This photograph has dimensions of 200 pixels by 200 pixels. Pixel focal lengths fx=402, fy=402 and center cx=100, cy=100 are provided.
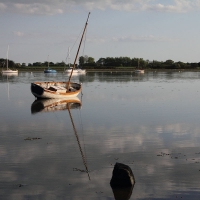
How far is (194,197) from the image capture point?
12.8 m

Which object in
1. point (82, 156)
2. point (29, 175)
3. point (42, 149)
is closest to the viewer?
point (29, 175)

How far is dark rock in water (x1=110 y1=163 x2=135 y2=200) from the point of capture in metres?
13.4

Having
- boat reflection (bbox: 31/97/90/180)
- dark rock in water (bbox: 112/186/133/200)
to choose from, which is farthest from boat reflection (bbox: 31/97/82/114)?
dark rock in water (bbox: 112/186/133/200)

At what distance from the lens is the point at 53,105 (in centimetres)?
3975

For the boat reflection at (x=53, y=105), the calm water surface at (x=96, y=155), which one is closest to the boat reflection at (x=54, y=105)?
the boat reflection at (x=53, y=105)

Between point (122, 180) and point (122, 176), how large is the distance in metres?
0.15

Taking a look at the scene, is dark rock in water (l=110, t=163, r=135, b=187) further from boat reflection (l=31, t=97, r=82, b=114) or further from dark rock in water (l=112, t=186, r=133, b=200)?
boat reflection (l=31, t=97, r=82, b=114)

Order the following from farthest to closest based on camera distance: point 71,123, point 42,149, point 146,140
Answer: point 71,123 → point 146,140 → point 42,149

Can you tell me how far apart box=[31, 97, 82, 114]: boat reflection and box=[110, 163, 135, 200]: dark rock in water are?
21497 millimetres

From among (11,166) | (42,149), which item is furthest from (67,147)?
(11,166)

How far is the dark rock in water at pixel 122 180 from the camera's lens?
13.4 metres

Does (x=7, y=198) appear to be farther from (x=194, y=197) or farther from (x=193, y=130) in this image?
(x=193, y=130)

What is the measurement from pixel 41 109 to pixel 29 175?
2182 cm

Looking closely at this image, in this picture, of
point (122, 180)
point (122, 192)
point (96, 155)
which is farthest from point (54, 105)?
point (122, 192)
